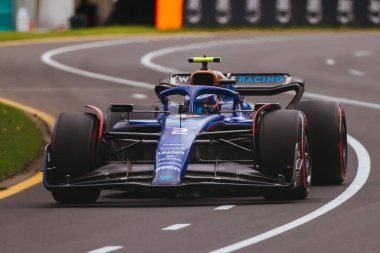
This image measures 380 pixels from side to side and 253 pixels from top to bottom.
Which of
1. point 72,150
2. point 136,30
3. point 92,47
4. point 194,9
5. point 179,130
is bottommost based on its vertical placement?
point 136,30

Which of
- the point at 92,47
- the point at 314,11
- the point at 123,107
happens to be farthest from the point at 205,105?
the point at 314,11

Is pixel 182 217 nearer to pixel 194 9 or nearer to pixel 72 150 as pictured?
pixel 72 150

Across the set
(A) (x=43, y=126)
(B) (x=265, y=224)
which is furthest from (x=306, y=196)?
(A) (x=43, y=126)

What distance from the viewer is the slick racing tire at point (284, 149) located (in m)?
13.8

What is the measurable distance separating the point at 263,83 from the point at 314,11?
118 ft

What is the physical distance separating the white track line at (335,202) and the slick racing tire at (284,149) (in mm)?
427

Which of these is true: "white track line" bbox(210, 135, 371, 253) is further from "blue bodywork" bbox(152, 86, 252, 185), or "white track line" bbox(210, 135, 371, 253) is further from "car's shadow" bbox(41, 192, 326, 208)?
"blue bodywork" bbox(152, 86, 252, 185)

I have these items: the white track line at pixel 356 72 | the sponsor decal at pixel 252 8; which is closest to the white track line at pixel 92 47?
the sponsor decal at pixel 252 8

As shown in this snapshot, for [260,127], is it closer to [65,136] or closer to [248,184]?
[248,184]

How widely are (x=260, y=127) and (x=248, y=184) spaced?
684mm

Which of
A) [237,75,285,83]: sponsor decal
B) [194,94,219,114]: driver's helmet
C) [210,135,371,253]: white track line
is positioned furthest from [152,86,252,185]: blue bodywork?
[237,75,285,83]: sponsor decal

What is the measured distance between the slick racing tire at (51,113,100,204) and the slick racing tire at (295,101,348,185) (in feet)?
8.87

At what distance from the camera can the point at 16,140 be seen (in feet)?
64.3

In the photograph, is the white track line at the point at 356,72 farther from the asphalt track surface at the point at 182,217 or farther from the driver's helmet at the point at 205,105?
the driver's helmet at the point at 205,105
